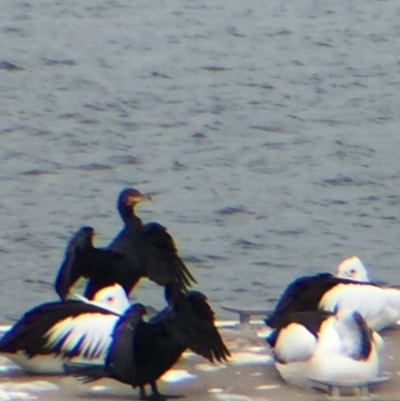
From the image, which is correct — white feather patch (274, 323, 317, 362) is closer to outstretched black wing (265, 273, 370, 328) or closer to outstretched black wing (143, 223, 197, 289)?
outstretched black wing (265, 273, 370, 328)

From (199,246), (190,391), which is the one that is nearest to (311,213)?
(199,246)

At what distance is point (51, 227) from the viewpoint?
10.9 m

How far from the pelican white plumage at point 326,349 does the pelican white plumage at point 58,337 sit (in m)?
0.67

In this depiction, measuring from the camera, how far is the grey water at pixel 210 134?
34.6 ft

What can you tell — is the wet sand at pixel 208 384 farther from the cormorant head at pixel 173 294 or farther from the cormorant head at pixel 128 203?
the cormorant head at pixel 128 203

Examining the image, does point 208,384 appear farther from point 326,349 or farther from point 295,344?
point 326,349

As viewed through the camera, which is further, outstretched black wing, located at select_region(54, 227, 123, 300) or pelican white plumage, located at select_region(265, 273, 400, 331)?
outstretched black wing, located at select_region(54, 227, 123, 300)

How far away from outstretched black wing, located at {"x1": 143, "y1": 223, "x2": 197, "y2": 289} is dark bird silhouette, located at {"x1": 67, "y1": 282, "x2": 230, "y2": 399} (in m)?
1.06

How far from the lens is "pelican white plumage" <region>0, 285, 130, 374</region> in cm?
577

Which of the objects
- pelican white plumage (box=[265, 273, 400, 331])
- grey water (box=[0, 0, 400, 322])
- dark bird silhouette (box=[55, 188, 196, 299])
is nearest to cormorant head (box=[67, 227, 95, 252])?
dark bird silhouette (box=[55, 188, 196, 299])

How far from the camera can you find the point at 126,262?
6770mm

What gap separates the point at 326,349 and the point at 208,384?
1.62ft

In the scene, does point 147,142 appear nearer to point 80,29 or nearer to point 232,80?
point 232,80

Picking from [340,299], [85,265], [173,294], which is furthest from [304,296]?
[85,265]
